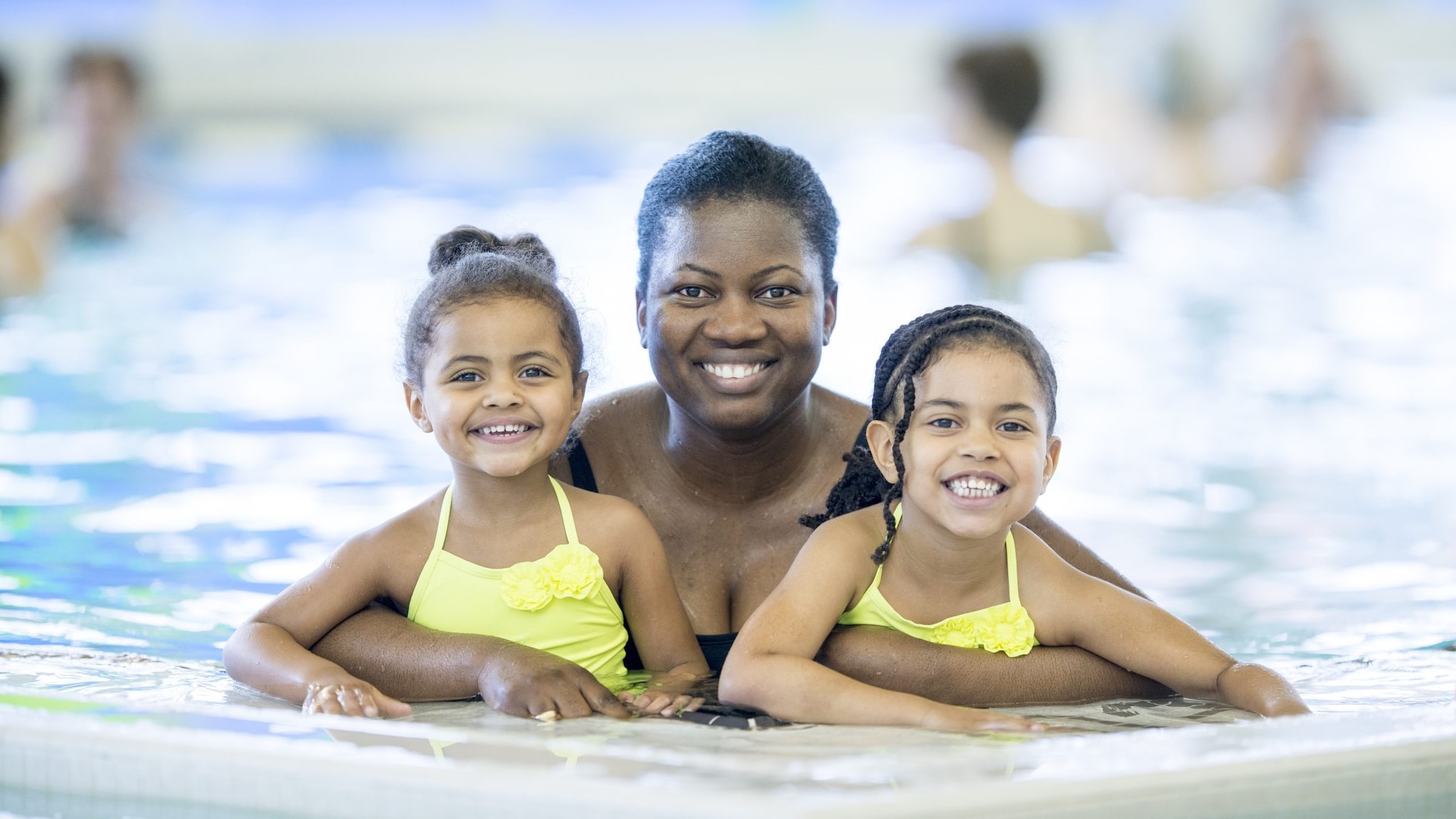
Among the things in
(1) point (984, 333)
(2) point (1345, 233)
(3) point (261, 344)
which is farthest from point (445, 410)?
(2) point (1345, 233)

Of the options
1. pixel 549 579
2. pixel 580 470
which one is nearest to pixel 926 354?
pixel 549 579

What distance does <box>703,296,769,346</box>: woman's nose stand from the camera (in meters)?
3.34

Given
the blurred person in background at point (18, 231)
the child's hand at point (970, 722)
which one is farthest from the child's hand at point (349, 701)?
the blurred person in background at point (18, 231)

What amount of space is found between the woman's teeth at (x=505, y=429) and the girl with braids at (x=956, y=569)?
1.96 ft

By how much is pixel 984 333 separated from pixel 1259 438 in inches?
188

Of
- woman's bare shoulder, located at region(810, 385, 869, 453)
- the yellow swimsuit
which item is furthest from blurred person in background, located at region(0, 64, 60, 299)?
the yellow swimsuit

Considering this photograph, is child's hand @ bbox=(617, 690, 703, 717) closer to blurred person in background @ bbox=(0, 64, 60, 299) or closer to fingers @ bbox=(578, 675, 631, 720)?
fingers @ bbox=(578, 675, 631, 720)

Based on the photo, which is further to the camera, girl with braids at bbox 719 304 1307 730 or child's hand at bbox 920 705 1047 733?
girl with braids at bbox 719 304 1307 730

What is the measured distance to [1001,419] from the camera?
9.89ft

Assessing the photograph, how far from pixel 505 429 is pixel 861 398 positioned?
3881mm

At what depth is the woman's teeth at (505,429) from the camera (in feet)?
10.5

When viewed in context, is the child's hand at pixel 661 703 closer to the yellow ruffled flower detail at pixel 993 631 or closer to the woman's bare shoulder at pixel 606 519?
the woman's bare shoulder at pixel 606 519

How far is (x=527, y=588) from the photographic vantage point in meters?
3.21

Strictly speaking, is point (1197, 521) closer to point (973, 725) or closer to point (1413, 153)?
point (973, 725)
